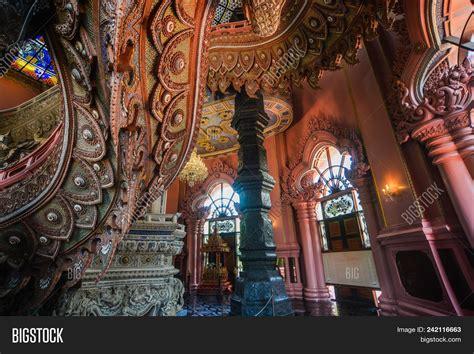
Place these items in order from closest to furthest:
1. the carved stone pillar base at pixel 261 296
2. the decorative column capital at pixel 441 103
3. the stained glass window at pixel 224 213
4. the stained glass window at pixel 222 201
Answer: the carved stone pillar base at pixel 261 296 → the decorative column capital at pixel 441 103 → the stained glass window at pixel 224 213 → the stained glass window at pixel 222 201

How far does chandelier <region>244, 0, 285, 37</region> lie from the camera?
5.57 feet

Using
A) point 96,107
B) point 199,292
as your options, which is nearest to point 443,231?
point 96,107

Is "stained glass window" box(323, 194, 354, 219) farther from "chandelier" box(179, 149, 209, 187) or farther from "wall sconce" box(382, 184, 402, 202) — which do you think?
"chandelier" box(179, 149, 209, 187)

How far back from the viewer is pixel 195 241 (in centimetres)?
843

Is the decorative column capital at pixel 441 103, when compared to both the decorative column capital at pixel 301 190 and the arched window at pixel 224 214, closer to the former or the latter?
the decorative column capital at pixel 301 190

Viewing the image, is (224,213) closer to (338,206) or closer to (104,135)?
(338,206)

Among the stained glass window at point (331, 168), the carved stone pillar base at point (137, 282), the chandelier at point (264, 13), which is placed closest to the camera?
the chandelier at point (264, 13)

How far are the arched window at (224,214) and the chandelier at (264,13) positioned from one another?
7.16 m

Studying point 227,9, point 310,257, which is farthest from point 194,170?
point 227,9

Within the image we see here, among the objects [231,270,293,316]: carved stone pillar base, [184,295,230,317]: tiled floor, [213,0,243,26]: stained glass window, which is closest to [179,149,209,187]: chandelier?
[184,295,230,317]: tiled floor

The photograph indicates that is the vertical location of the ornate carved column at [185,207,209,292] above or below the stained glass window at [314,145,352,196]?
below

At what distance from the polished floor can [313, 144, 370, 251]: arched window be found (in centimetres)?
141

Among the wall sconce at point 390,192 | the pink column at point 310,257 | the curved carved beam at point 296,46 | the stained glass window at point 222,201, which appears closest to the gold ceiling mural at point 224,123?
the stained glass window at point 222,201

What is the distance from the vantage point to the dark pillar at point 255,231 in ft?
6.23
